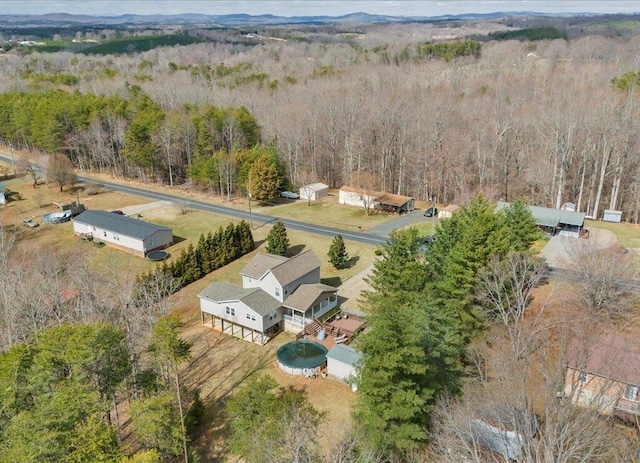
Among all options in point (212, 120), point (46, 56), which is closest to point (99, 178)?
point (212, 120)

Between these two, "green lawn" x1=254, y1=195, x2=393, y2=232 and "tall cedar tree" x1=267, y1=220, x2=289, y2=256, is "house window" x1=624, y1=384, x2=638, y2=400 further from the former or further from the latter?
"green lawn" x1=254, y1=195, x2=393, y2=232

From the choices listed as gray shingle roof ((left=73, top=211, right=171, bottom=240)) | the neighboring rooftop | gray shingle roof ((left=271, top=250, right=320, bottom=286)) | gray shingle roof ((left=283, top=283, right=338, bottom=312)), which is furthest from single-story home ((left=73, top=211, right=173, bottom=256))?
the neighboring rooftop

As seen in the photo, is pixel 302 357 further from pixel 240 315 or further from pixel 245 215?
pixel 245 215

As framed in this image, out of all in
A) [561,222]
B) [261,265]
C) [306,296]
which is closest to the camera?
[306,296]

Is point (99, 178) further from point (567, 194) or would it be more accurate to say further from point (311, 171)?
point (567, 194)

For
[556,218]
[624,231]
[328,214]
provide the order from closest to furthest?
[556,218], [624,231], [328,214]

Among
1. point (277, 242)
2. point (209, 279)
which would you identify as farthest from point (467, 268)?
point (209, 279)

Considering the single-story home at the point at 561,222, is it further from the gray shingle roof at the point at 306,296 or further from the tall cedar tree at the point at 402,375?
the tall cedar tree at the point at 402,375
